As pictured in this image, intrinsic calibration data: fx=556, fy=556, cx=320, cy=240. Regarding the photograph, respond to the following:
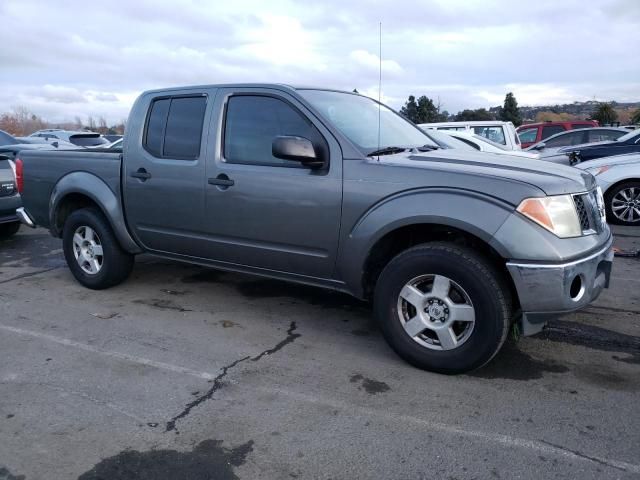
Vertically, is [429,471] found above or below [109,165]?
below

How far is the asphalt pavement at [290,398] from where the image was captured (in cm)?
270

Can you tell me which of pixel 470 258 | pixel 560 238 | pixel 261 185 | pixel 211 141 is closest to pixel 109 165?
pixel 211 141

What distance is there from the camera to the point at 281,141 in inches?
147

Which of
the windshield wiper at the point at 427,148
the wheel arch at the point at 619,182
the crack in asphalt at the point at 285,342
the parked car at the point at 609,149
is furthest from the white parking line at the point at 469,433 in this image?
the parked car at the point at 609,149

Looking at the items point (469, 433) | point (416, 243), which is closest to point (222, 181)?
point (416, 243)

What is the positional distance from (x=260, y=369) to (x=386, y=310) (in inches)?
36.7

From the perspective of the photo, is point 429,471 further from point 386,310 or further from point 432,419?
point 386,310

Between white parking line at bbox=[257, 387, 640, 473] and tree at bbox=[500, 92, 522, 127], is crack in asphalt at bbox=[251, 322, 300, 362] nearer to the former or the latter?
white parking line at bbox=[257, 387, 640, 473]

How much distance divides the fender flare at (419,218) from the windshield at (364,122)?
549 mm

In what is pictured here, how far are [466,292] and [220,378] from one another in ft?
5.42

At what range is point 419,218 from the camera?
11.4ft

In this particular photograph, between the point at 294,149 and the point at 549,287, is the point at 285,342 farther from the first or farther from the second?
the point at 549,287

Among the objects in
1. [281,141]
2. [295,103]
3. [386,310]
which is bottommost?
[386,310]

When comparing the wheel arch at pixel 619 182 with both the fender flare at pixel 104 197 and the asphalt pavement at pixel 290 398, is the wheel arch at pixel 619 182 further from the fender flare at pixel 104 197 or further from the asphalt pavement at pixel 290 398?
the fender flare at pixel 104 197
